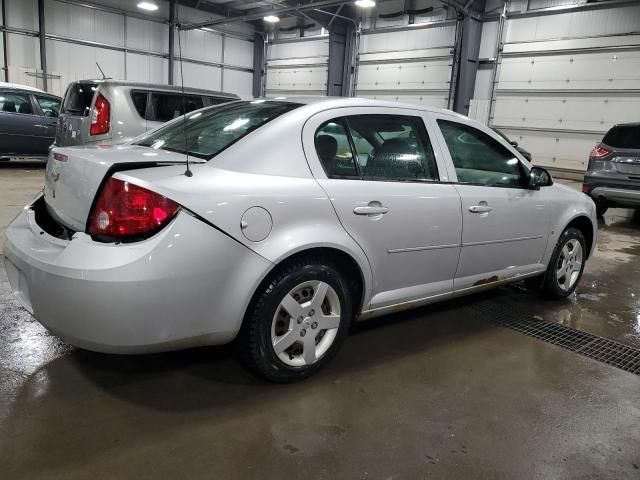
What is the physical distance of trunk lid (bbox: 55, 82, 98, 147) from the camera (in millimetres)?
6996

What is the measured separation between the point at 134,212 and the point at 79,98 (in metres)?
6.38

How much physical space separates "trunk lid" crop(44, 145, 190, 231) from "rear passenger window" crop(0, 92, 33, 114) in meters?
8.63

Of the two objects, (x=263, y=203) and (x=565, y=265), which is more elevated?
(x=263, y=203)

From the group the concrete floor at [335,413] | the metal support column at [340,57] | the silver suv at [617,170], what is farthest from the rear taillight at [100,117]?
the metal support column at [340,57]

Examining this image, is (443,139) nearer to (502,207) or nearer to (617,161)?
(502,207)

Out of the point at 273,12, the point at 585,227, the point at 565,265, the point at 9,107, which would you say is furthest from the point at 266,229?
the point at 273,12

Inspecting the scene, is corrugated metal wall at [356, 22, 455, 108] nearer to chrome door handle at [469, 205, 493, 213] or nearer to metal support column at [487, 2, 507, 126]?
metal support column at [487, 2, 507, 126]

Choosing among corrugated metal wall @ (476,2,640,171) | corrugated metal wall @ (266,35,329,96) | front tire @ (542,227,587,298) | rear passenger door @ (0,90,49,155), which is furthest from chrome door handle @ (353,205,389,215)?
corrugated metal wall @ (266,35,329,96)

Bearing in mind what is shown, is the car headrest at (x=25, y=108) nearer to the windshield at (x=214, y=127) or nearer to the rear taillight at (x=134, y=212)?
the windshield at (x=214, y=127)

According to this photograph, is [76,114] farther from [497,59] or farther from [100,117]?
[497,59]

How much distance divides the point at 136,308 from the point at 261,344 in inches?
23.7

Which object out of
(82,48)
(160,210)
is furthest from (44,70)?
(160,210)

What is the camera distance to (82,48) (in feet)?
56.6

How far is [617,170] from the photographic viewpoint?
7496 mm
